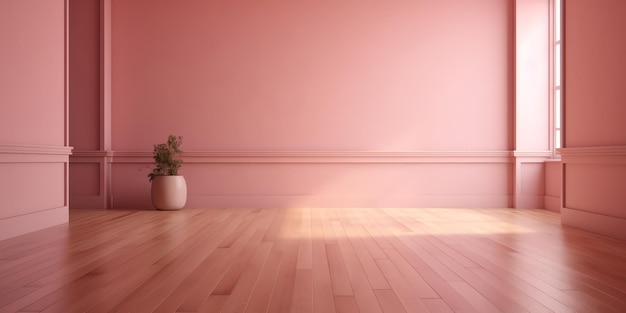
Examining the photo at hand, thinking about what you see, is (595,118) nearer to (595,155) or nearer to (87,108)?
(595,155)

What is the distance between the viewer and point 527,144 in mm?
5949

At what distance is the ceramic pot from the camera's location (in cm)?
558

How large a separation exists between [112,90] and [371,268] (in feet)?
15.4

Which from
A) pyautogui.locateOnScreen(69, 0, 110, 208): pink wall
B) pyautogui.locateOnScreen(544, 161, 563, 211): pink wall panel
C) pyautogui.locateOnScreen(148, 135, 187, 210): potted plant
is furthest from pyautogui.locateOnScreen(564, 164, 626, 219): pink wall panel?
pyautogui.locateOnScreen(69, 0, 110, 208): pink wall

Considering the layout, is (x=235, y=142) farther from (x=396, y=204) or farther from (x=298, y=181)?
(x=396, y=204)

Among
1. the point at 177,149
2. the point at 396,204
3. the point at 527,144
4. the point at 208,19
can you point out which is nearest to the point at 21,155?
the point at 177,149

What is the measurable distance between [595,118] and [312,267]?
9.47 feet

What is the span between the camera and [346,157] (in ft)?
19.7

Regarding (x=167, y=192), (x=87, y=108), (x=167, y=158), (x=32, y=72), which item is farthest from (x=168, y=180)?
(x=32, y=72)

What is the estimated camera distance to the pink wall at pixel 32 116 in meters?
3.80

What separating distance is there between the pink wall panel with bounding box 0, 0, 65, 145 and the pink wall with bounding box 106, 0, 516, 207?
150 centimetres

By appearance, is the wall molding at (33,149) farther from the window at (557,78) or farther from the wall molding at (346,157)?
the window at (557,78)

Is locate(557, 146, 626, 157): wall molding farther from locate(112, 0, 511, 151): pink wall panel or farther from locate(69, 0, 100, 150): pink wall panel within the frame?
locate(69, 0, 100, 150): pink wall panel

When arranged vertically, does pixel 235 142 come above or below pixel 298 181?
above
